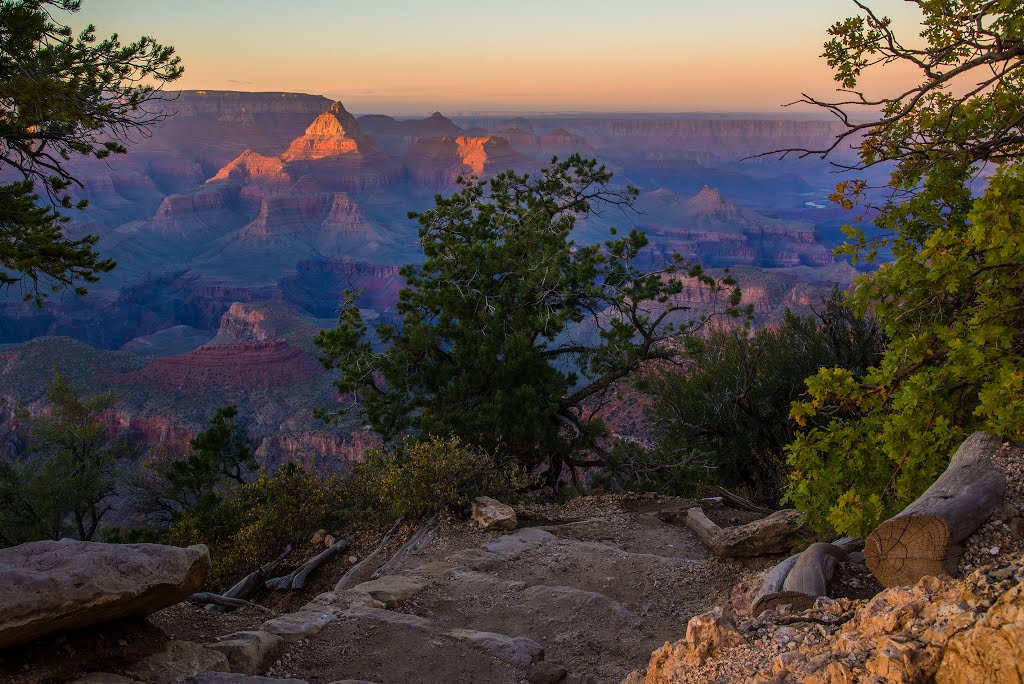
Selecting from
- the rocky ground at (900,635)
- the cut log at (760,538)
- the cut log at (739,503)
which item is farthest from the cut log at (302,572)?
the rocky ground at (900,635)

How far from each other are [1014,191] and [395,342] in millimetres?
12242

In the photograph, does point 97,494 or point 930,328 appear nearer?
point 930,328

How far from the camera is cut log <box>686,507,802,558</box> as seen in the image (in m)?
8.93

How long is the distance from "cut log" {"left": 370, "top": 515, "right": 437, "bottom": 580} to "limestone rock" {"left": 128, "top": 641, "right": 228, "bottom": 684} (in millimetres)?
4437

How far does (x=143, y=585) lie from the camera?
581 cm

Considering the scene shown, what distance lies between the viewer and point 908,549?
5.06 metres

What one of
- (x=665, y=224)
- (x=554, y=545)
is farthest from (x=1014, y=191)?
(x=665, y=224)

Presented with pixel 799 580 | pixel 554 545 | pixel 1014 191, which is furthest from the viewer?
pixel 554 545

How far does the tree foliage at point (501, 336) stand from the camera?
15047mm

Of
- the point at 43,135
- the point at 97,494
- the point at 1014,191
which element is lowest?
the point at 97,494

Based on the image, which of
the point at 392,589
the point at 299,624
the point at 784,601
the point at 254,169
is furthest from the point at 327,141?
the point at 784,601

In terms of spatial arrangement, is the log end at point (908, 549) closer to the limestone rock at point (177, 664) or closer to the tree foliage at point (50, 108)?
the limestone rock at point (177, 664)

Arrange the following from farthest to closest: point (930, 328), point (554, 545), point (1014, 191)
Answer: point (554, 545), point (930, 328), point (1014, 191)

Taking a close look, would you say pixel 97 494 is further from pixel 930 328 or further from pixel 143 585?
pixel 930 328
